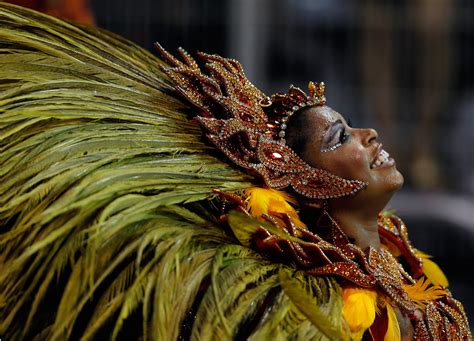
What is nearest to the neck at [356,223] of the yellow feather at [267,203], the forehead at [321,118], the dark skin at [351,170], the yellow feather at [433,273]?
the dark skin at [351,170]

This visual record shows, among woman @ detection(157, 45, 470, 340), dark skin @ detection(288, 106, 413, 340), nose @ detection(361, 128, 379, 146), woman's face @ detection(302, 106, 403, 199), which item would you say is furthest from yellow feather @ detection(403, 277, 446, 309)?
nose @ detection(361, 128, 379, 146)

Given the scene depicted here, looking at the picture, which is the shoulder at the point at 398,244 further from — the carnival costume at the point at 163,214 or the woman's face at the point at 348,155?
the woman's face at the point at 348,155

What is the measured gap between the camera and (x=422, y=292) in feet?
8.93

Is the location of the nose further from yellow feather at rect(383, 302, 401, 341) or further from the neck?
yellow feather at rect(383, 302, 401, 341)

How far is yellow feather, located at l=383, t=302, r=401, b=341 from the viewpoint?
2488 mm

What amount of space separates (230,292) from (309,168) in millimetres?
461

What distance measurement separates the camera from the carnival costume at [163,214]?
7.61 ft

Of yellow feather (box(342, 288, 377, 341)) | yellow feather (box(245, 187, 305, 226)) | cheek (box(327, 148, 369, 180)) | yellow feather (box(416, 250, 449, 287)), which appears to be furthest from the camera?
yellow feather (box(416, 250, 449, 287))

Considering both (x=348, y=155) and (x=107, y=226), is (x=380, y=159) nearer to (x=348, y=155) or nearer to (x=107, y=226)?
(x=348, y=155)

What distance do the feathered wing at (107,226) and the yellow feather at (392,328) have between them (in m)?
0.25

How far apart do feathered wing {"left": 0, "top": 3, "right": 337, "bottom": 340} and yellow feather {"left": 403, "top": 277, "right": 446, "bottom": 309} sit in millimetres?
418

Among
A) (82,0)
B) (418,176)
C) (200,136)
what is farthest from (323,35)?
(200,136)

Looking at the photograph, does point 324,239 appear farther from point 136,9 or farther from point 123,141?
point 136,9

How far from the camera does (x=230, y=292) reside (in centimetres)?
236
